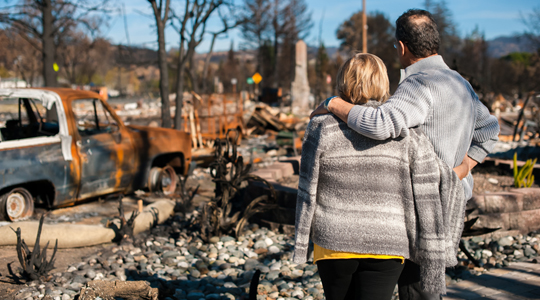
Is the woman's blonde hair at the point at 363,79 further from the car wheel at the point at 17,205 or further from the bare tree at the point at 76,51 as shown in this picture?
the bare tree at the point at 76,51

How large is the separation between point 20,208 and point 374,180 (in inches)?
199

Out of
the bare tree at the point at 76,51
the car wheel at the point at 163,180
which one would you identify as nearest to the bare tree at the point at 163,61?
the car wheel at the point at 163,180

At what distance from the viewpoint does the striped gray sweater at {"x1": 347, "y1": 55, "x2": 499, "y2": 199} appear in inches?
69.9

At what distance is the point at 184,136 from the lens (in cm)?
787

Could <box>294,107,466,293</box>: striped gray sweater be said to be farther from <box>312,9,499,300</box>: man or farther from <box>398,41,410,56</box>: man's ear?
<box>398,41,410,56</box>: man's ear

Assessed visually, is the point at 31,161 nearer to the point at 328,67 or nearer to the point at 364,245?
the point at 364,245

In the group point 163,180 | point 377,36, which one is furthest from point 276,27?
point 163,180

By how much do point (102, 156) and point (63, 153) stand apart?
23.0 inches

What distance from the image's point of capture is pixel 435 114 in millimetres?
1973

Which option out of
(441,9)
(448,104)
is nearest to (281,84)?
(441,9)

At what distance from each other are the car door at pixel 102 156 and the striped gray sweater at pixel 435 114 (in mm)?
4859

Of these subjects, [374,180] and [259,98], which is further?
[259,98]

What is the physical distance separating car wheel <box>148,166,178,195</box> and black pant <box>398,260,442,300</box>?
5.61 metres

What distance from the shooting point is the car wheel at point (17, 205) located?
515 cm
